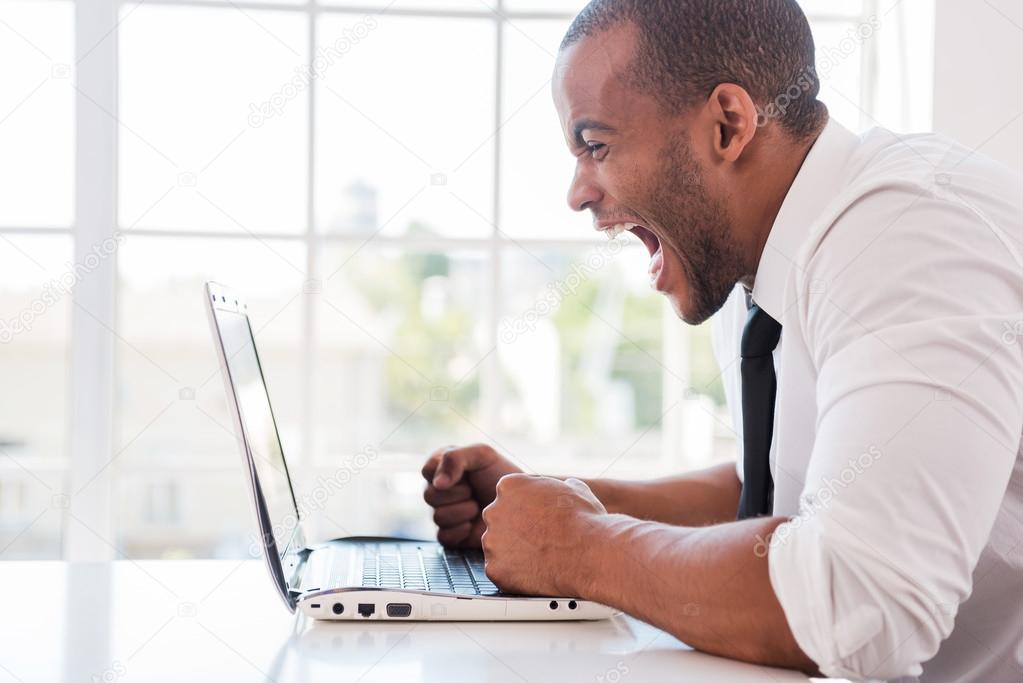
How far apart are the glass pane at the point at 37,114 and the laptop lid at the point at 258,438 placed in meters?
1.67

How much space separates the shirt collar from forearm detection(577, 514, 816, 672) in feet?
1.17

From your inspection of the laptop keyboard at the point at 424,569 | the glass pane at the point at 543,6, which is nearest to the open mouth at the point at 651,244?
the laptop keyboard at the point at 424,569

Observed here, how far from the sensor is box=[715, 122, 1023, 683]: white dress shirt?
0.77 m

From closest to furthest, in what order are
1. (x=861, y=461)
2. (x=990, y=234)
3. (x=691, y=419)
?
(x=861, y=461) → (x=990, y=234) → (x=691, y=419)

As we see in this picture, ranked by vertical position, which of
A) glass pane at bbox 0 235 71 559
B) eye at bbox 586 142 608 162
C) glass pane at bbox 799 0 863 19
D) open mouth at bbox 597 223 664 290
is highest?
glass pane at bbox 799 0 863 19

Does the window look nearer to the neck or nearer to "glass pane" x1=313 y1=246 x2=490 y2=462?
"glass pane" x1=313 y1=246 x2=490 y2=462

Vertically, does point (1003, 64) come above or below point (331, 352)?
above

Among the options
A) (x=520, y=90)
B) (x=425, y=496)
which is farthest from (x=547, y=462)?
(x=425, y=496)

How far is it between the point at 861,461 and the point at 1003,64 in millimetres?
2088

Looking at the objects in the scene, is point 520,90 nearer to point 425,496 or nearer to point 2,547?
point 425,496

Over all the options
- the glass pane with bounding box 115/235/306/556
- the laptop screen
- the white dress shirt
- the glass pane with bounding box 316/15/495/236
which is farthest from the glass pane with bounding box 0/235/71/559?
the white dress shirt

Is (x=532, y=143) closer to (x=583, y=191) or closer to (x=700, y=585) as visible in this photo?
(x=583, y=191)

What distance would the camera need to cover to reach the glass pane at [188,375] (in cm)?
278

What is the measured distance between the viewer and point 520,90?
288 cm
